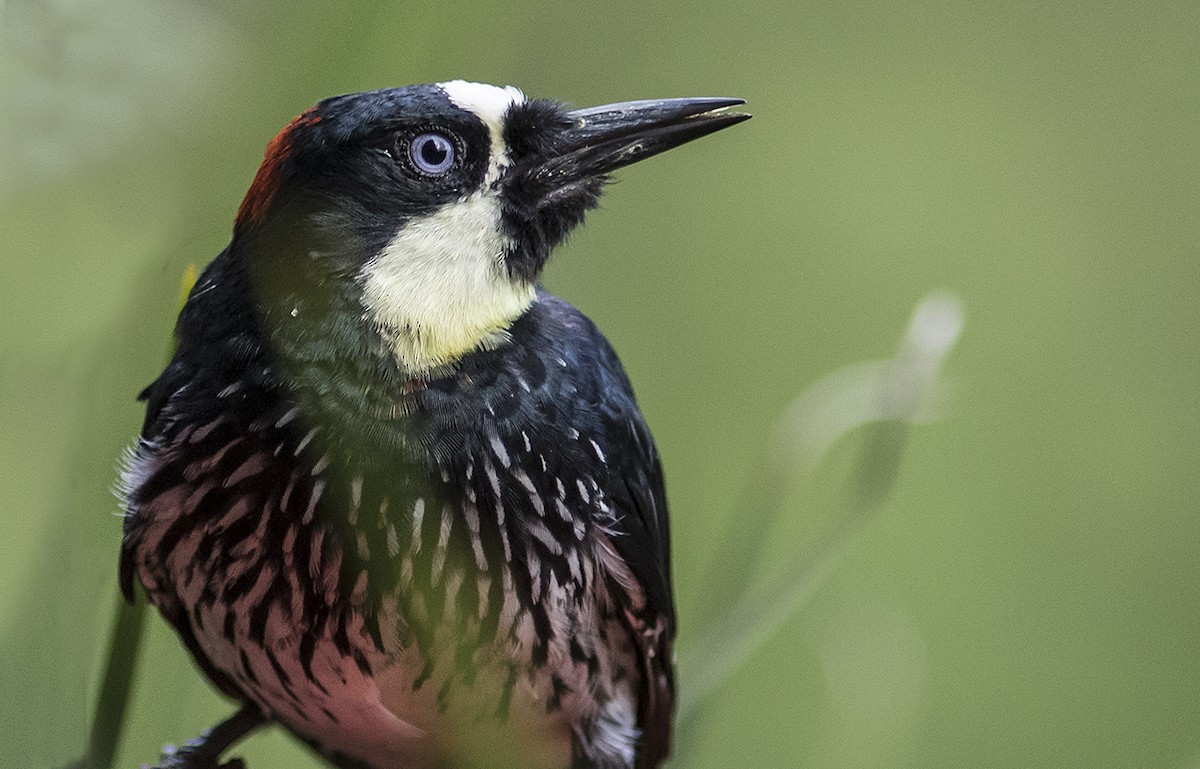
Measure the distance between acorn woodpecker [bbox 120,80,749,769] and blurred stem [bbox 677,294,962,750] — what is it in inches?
8.9

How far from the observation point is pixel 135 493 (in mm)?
1173

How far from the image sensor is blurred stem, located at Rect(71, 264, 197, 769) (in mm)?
662

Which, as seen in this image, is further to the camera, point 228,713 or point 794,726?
point 794,726

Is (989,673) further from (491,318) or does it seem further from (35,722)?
(35,722)

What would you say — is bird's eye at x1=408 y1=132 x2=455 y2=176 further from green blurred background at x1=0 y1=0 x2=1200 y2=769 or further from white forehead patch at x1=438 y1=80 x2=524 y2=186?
green blurred background at x1=0 y1=0 x2=1200 y2=769

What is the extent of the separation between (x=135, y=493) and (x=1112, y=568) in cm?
198

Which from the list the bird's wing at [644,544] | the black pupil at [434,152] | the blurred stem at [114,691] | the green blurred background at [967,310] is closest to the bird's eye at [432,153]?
the black pupil at [434,152]

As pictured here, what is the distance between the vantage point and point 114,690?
2.28ft

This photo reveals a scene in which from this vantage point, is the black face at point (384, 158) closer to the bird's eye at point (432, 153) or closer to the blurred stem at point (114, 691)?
the bird's eye at point (432, 153)

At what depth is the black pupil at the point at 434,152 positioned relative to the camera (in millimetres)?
1097

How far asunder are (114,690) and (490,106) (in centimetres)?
61

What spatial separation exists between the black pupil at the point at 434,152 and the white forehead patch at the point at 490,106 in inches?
1.4

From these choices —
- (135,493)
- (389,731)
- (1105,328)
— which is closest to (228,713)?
(389,731)

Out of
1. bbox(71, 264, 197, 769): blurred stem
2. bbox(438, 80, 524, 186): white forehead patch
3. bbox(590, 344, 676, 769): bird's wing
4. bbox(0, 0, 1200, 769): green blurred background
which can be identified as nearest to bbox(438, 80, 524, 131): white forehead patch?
bbox(438, 80, 524, 186): white forehead patch
